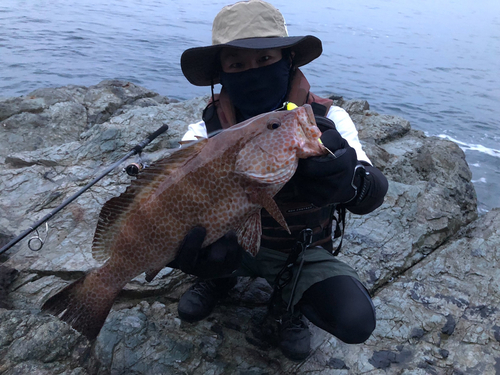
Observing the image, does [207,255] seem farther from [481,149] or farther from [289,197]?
[481,149]

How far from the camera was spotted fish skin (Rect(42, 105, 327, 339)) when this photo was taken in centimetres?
234

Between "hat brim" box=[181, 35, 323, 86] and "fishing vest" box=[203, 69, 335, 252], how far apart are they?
0.23 m

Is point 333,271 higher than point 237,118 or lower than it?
lower

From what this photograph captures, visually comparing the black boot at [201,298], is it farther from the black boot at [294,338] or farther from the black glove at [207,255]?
the black boot at [294,338]

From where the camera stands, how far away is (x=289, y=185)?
287 cm

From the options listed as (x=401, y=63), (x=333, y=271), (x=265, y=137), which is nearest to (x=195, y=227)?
(x=265, y=137)

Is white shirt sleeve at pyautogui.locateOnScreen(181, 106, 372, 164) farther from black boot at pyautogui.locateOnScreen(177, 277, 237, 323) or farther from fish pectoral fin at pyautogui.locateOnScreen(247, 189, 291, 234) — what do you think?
black boot at pyautogui.locateOnScreen(177, 277, 237, 323)

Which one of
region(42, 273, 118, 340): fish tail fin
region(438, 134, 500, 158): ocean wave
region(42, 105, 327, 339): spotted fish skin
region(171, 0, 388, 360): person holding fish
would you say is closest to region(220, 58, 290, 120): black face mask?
region(171, 0, 388, 360): person holding fish

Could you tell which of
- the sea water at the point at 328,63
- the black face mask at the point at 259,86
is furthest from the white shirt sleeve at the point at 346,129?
the sea water at the point at 328,63

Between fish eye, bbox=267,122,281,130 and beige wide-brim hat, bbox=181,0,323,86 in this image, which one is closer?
fish eye, bbox=267,122,281,130

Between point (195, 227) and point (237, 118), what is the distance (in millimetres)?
1207

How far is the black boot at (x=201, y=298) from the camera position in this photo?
3.11 metres

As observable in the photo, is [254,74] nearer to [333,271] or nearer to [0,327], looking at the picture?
[333,271]

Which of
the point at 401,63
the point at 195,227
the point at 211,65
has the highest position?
the point at 211,65
